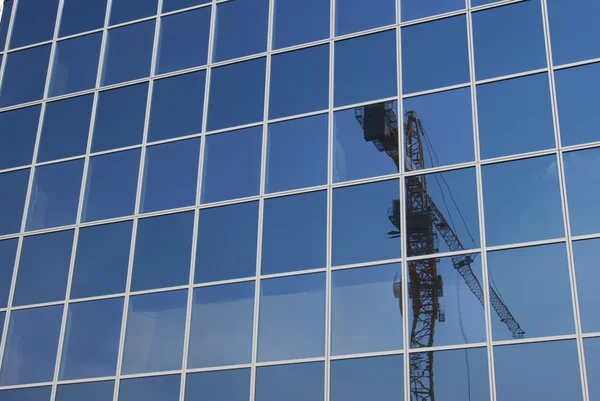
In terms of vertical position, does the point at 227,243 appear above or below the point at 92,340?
above

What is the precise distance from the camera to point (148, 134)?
22.1 meters

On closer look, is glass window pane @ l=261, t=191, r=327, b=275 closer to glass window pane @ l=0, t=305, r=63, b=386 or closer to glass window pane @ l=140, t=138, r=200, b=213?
glass window pane @ l=140, t=138, r=200, b=213

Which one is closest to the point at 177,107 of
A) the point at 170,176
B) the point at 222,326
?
the point at 170,176

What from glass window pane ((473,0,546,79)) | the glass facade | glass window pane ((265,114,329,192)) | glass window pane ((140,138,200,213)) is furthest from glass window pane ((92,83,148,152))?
glass window pane ((473,0,546,79))

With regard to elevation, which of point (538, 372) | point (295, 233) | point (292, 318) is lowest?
point (538, 372)

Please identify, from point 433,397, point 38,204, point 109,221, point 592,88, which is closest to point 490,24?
point 592,88

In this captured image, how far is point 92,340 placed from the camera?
20.2 meters

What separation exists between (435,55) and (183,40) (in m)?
6.83

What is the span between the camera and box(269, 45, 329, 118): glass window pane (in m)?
20.8

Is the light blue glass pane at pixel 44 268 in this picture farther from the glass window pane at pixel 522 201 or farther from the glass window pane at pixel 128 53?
the glass window pane at pixel 522 201

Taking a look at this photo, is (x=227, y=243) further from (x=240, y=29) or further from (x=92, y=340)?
(x=240, y=29)

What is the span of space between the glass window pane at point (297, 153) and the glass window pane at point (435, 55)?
2.24 meters

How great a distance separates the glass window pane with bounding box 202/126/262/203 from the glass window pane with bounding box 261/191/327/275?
0.89 meters

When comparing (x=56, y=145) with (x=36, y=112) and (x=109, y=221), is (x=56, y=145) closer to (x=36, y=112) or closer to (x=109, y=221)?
(x=36, y=112)
